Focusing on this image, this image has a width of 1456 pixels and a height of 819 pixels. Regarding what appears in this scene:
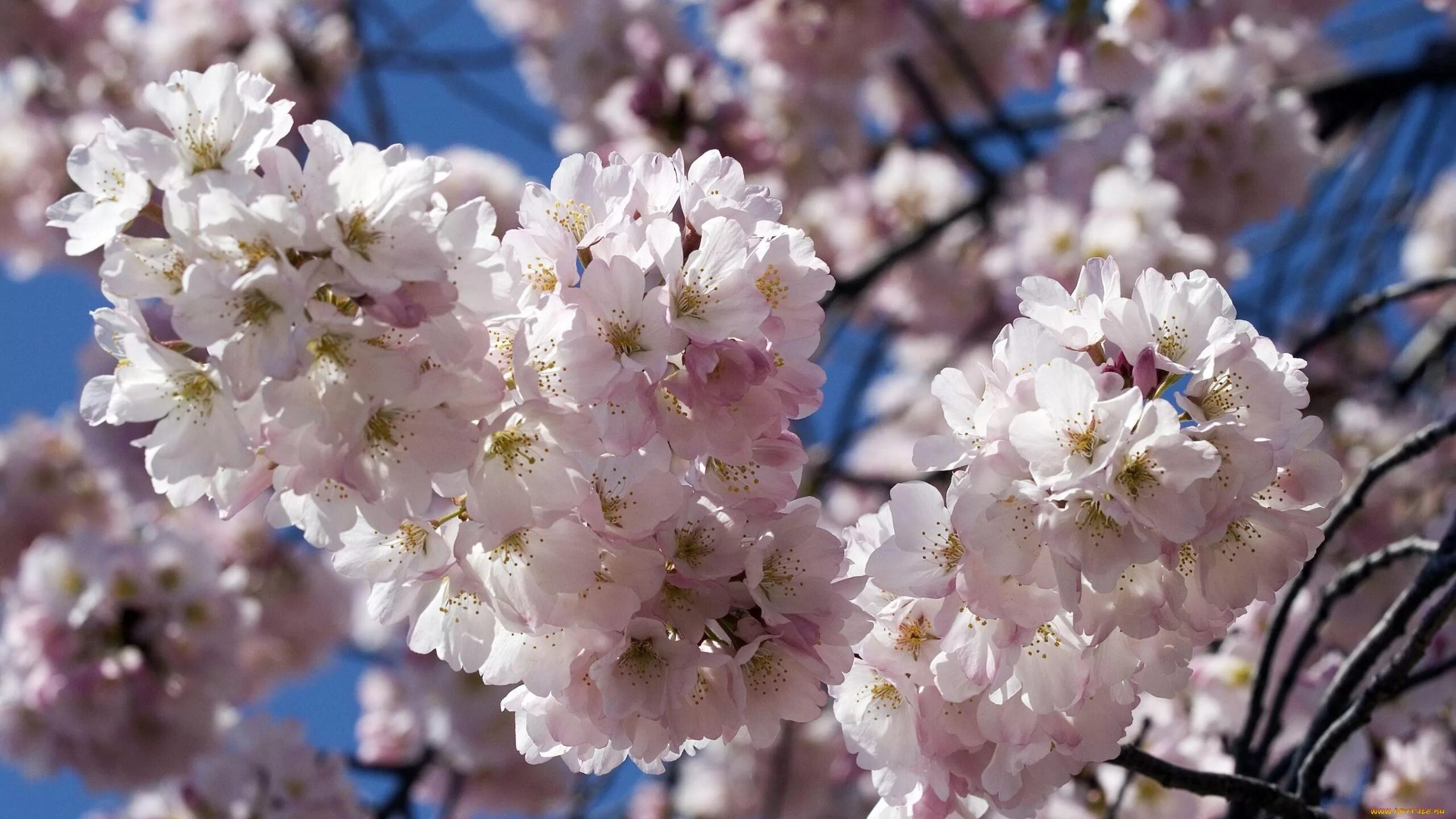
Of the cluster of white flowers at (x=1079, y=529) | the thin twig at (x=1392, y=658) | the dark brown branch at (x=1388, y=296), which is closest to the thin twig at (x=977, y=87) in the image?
the dark brown branch at (x=1388, y=296)

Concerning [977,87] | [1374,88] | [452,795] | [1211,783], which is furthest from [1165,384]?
[452,795]

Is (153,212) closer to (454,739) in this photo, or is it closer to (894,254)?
(894,254)

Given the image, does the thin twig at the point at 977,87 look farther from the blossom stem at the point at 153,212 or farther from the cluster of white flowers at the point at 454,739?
the blossom stem at the point at 153,212

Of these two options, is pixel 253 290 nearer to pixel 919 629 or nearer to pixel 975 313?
pixel 919 629

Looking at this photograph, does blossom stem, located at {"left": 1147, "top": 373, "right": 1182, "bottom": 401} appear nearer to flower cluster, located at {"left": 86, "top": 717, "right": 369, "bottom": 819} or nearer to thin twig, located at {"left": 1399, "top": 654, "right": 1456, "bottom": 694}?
thin twig, located at {"left": 1399, "top": 654, "right": 1456, "bottom": 694}

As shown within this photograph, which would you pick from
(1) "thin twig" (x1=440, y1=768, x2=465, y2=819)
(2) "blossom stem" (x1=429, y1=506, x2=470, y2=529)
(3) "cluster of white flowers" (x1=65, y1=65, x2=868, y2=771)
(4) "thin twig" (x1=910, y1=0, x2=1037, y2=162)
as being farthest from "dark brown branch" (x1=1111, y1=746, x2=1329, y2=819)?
(1) "thin twig" (x1=440, y1=768, x2=465, y2=819)

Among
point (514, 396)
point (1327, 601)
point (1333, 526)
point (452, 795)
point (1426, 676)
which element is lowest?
A: point (452, 795)
